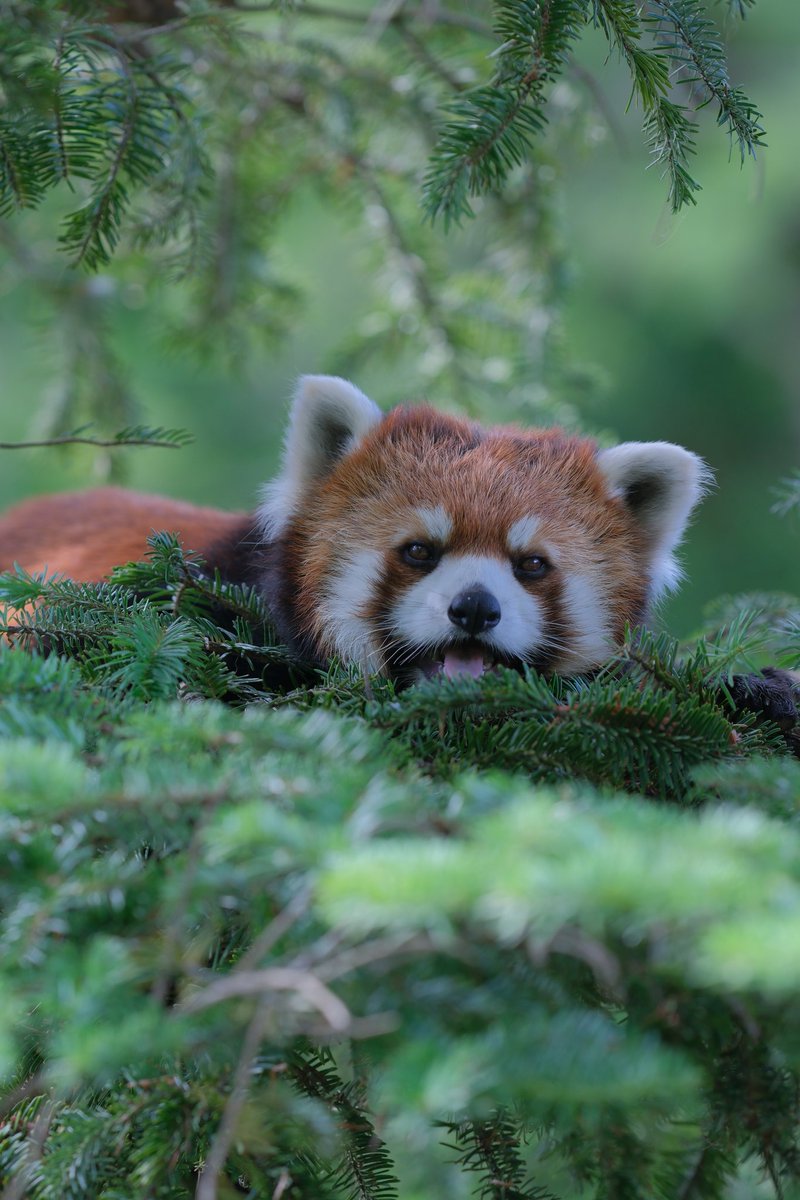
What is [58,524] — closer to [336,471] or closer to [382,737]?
[336,471]

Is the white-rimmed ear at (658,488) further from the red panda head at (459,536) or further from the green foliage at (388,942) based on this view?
the green foliage at (388,942)

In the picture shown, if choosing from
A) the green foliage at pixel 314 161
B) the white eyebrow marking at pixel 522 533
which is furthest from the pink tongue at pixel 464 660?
the green foliage at pixel 314 161

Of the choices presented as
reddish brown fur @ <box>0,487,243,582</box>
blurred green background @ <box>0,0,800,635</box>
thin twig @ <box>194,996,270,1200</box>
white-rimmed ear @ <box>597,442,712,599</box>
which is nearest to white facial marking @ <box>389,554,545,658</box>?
white-rimmed ear @ <box>597,442,712,599</box>

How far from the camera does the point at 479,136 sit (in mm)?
1903

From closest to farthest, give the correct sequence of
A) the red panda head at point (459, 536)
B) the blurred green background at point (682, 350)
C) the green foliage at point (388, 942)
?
the green foliage at point (388, 942)
the red panda head at point (459, 536)
the blurred green background at point (682, 350)

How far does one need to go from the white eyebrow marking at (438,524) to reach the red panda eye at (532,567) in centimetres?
17

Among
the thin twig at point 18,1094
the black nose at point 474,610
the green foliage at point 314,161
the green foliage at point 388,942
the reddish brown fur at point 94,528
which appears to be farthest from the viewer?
the reddish brown fur at point 94,528

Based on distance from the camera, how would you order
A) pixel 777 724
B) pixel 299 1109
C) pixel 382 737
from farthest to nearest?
pixel 777 724
pixel 382 737
pixel 299 1109

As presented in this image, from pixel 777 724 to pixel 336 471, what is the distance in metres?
1.22

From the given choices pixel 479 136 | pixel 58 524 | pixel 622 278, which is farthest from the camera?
pixel 622 278

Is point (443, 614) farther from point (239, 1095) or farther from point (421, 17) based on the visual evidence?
point (421, 17)

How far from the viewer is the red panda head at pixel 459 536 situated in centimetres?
228

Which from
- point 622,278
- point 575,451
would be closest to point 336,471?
point 575,451

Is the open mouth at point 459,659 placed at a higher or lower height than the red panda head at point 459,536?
lower
